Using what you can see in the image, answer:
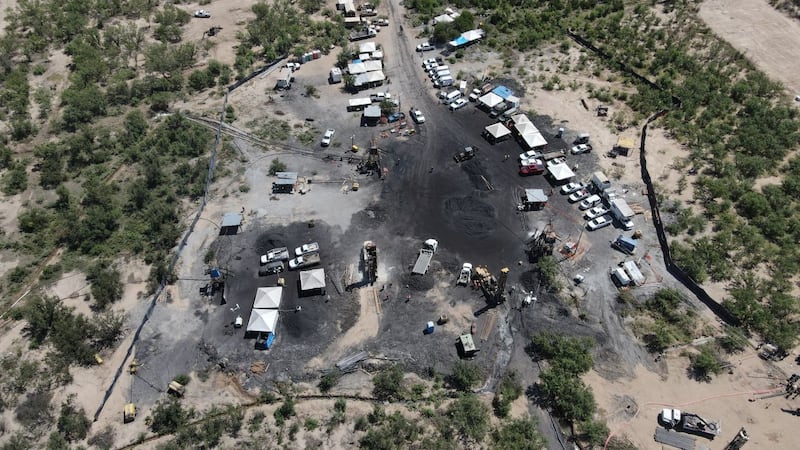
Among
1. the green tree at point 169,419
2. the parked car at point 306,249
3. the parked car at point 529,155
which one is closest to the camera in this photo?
the green tree at point 169,419

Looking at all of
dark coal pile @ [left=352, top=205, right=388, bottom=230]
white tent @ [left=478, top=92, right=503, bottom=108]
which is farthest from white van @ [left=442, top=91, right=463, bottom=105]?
dark coal pile @ [left=352, top=205, right=388, bottom=230]

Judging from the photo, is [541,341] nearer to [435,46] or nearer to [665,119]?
[665,119]

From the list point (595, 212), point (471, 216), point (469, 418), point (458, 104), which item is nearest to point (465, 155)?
point (471, 216)

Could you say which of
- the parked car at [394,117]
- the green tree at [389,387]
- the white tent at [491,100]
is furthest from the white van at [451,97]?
the green tree at [389,387]

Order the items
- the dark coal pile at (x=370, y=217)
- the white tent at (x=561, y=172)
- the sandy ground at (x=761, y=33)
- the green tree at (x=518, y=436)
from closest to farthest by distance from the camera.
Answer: the green tree at (x=518, y=436), the dark coal pile at (x=370, y=217), the white tent at (x=561, y=172), the sandy ground at (x=761, y=33)

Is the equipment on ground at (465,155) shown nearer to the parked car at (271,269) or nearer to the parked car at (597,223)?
the parked car at (597,223)

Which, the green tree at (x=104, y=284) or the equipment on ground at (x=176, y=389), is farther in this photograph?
the green tree at (x=104, y=284)

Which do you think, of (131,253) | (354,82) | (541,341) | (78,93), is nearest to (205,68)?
(78,93)
